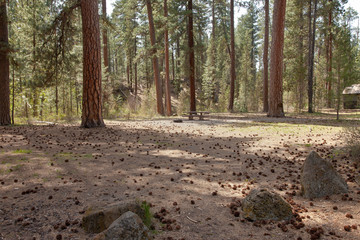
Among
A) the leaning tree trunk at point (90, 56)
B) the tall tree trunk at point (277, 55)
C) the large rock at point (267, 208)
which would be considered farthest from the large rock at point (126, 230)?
the tall tree trunk at point (277, 55)

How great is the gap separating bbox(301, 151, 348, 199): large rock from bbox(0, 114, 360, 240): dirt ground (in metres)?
0.12

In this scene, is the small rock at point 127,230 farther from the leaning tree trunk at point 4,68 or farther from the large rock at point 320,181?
the leaning tree trunk at point 4,68

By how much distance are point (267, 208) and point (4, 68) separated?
1291cm

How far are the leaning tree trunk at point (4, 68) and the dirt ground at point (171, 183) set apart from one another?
170 inches

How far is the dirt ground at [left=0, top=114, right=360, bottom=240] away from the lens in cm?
279

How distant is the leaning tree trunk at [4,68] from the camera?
1050 centimetres

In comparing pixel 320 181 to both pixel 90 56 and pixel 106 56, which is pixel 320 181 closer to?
pixel 90 56

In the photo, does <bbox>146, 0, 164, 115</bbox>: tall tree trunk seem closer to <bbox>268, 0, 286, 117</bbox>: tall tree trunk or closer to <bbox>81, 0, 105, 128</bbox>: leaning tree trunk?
<bbox>81, 0, 105, 128</bbox>: leaning tree trunk

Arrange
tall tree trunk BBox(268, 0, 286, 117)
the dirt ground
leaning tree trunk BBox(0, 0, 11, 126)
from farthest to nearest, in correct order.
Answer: tall tree trunk BBox(268, 0, 286, 117)
leaning tree trunk BBox(0, 0, 11, 126)
the dirt ground

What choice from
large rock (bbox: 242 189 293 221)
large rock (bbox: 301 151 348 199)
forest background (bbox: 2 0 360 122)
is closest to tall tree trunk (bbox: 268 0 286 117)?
forest background (bbox: 2 0 360 122)

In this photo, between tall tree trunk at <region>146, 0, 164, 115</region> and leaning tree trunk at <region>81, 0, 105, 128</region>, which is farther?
tall tree trunk at <region>146, 0, 164, 115</region>

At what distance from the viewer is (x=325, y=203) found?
137 inches

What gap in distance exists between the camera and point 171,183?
171 inches

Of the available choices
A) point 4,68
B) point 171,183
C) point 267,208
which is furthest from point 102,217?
point 4,68
